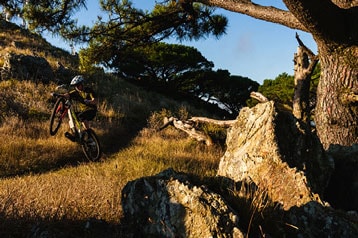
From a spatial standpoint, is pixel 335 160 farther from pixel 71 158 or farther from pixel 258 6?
pixel 71 158

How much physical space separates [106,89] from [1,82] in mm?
5885

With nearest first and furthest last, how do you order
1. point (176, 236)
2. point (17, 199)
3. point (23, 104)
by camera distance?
1. point (176, 236)
2. point (17, 199)
3. point (23, 104)

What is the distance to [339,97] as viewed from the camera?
6.02 meters

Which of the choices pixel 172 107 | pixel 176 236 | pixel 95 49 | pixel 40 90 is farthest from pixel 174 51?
pixel 176 236

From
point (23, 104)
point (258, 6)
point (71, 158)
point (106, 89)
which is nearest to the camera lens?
point (258, 6)

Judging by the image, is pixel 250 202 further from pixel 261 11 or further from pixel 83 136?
pixel 83 136

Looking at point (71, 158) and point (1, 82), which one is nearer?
point (71, 158)

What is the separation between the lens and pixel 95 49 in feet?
32.1

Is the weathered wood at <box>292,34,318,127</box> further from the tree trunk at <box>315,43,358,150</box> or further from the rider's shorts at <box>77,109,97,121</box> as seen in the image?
the rider's shorts at <box>77,109,97,121</box>

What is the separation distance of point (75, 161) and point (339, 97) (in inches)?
256

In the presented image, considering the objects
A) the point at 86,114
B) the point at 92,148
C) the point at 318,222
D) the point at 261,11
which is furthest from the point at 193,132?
the point at 318,222

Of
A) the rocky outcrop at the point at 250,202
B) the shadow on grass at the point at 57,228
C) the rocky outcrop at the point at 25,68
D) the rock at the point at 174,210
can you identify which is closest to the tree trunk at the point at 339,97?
the rocky outcrop at the point at 250,202

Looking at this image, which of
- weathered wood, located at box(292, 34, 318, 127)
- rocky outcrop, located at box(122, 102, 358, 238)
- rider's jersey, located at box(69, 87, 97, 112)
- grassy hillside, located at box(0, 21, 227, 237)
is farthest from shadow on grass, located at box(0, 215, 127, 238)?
rider's jersey, located at box(69, 87, 97, 112)

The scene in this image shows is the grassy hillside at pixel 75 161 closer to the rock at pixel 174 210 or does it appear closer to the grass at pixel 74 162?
the grass at pixel 74 162
